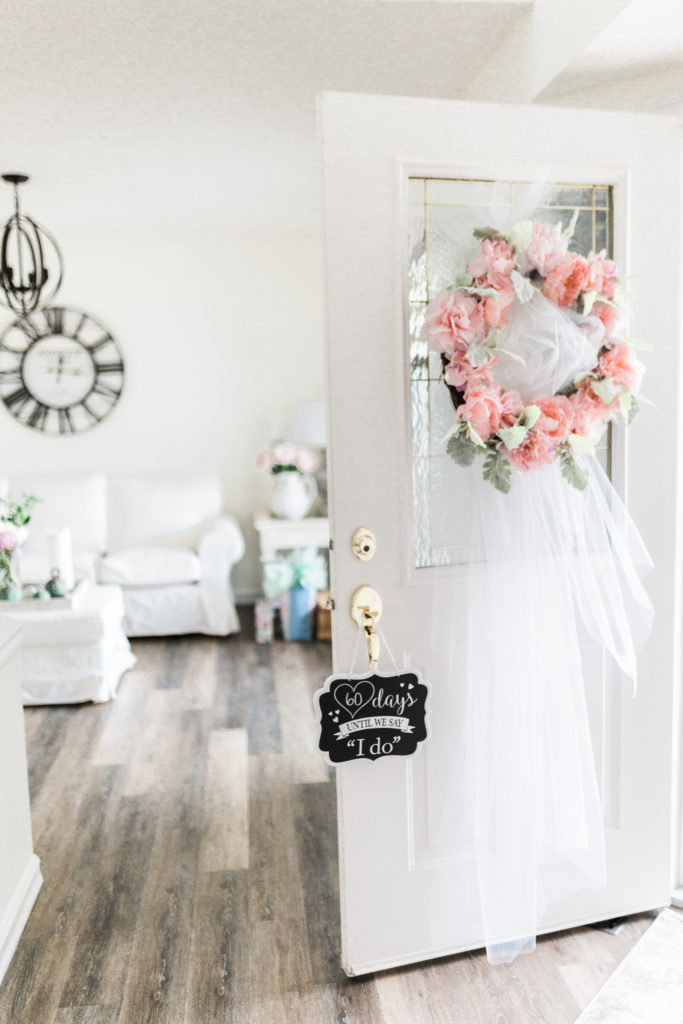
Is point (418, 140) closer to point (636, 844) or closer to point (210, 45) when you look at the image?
point (210, 45)

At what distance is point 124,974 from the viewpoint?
204 centimetres

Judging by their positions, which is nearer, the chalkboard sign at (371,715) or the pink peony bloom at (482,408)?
the pink peony bloom at (482,408)

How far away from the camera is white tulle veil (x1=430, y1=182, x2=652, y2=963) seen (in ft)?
6.11

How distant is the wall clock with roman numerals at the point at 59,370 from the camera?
210 inches

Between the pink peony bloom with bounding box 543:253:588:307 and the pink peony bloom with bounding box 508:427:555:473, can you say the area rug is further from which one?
the pink peony bloom with bounding box 543:253:588:307

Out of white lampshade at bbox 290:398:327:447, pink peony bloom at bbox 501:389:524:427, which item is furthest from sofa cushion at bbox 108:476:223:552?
pink peony bloom at bbox 501:389:524:427

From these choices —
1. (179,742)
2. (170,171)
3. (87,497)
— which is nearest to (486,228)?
(179,742)

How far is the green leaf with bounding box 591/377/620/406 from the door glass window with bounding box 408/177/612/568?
0.97 ft

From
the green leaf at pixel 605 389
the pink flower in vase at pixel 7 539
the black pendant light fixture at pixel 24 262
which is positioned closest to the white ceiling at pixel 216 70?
the black pendant light fixture at pixel 24 262

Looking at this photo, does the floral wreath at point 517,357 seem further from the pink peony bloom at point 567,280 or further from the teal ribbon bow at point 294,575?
the teal ribbon bow at point 294,575

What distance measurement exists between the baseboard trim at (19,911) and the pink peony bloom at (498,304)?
183 cm

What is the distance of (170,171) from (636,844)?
341cm

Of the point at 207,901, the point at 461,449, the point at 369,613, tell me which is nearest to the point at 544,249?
the point at 461,449

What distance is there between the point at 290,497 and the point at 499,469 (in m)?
3.22
